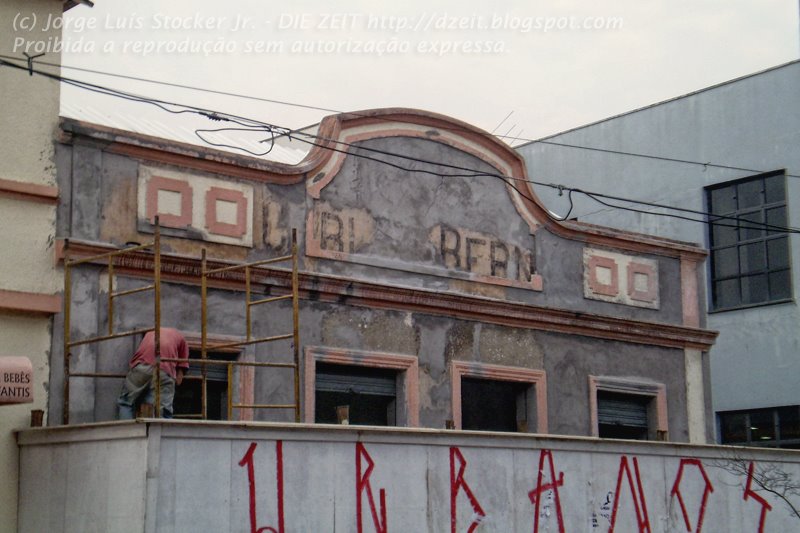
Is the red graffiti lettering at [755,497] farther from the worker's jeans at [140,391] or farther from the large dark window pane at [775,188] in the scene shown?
the large dark window pane at [775,188]

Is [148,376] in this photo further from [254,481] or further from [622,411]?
[622,411]

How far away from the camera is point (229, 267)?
14.0 meters

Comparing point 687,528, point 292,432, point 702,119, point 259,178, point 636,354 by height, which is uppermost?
point 702,119

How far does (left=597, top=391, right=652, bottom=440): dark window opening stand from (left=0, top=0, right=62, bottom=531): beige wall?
27.1 ft

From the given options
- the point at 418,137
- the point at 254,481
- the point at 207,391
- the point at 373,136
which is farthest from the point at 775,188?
the point at 254,481

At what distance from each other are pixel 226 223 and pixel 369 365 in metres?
2.52

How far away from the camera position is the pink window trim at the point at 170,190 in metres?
14.2

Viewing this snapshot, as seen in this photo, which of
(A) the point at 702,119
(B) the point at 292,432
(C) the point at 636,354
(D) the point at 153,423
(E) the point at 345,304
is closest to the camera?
(D) the point at 153,423

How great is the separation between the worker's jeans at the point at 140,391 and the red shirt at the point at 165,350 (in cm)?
6

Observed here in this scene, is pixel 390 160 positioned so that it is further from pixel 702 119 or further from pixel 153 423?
pixel 702 119

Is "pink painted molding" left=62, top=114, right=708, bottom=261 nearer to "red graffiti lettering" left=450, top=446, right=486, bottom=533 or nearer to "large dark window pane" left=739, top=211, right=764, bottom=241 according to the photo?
"red graffiti lettering" left=450, top=446, right=486, bottom=533

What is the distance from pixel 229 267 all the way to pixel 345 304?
2.07m

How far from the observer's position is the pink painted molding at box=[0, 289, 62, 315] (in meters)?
12.9

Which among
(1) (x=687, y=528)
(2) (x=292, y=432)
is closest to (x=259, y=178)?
(2) (x=292, y=432)
